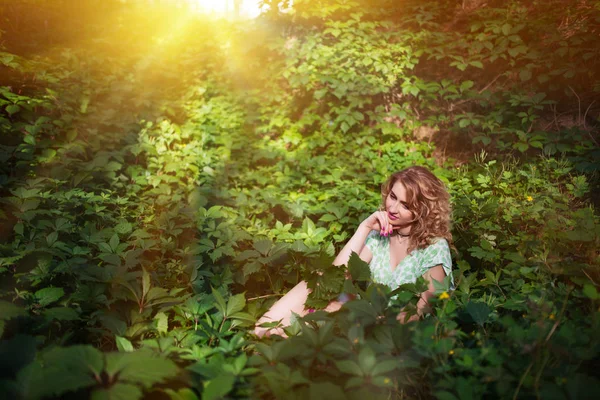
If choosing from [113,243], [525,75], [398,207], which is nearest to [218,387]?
[113,243]

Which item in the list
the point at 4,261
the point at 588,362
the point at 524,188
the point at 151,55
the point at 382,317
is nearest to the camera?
the point at 588,362

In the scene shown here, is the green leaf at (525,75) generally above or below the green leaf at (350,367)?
above

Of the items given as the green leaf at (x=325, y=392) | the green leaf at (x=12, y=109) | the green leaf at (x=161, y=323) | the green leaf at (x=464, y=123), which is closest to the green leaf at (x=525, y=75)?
the green leaf at (x=464, y=123)

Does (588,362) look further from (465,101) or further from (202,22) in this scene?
(202,22)

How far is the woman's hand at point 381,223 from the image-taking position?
280cm

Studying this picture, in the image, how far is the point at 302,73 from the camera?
5.94m

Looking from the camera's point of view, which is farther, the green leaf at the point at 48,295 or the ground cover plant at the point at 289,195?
the green leaf at the point at 48,295

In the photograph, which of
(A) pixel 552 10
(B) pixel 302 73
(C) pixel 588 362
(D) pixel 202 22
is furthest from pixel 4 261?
(D) pixel 202 22

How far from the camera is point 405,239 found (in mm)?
2867

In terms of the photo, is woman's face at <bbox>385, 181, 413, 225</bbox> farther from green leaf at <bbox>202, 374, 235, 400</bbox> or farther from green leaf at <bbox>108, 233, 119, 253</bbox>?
green leaf at <bbox>108, 233, 119, 253</bbox>

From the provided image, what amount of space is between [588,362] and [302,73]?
5448 mm

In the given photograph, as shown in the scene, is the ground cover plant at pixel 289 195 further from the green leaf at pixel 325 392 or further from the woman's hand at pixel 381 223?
the woman's hand at pixel 381 223

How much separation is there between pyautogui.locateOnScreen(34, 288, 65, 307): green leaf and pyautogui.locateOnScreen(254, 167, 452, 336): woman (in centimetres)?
128

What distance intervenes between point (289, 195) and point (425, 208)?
2.08 m
